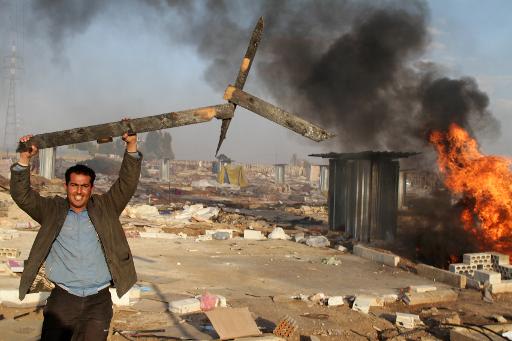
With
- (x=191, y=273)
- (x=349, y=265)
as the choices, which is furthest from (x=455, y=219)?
(x=191, y=273)

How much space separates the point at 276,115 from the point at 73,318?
6.48 ft

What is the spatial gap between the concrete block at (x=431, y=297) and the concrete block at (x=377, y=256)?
119 inches

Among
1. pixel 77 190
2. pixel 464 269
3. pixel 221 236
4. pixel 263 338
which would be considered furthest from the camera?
pixel 221 236

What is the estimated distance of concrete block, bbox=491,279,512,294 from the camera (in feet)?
32.9

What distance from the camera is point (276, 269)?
1174 centimetres

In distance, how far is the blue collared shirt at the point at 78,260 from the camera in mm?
3102

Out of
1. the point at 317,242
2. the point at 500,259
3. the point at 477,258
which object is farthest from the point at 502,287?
the point at 317,242

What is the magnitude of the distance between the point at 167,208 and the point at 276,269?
48.9 ft

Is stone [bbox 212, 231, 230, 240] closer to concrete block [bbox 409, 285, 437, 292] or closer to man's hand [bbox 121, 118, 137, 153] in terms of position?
concrete block [bbox 409, 285, 437, 292]

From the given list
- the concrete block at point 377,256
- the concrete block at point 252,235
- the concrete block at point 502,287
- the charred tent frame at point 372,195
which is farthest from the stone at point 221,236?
the concrete block at point 502,287

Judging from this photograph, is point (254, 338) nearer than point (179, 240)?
Yes

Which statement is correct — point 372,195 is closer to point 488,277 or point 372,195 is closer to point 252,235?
point 252,235

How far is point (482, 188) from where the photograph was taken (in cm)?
1391

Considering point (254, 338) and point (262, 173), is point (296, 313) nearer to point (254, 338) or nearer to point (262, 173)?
point (254, 338)
